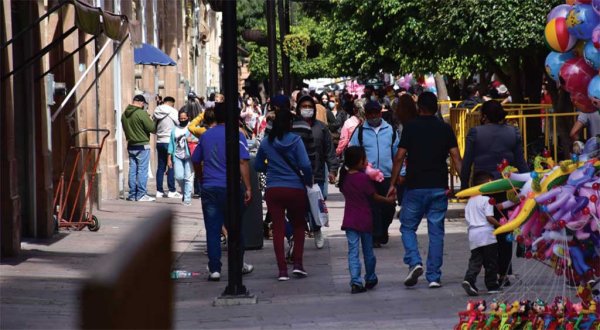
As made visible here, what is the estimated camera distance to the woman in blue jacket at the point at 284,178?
10.9 m

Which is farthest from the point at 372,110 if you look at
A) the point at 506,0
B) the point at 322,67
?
the point at 322,67

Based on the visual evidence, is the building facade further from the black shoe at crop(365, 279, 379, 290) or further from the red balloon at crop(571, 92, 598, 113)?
the red balloon at crop(571, 92, 598, 113)

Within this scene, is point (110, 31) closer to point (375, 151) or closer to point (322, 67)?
point (375, 151)

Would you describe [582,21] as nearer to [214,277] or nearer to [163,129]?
[214,277]

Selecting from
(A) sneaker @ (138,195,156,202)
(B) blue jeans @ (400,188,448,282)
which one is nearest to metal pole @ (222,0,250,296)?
(B) blue jeans @ (400,188,448,282)

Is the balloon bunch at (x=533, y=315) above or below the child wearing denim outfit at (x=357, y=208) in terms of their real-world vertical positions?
below

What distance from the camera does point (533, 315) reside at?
7402 mm

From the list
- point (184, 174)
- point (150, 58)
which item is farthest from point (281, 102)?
point (150, 58)

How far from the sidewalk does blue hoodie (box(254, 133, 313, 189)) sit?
89 cm

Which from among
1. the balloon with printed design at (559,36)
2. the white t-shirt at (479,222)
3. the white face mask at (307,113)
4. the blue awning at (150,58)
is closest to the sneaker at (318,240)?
the white face mask at (307,113)

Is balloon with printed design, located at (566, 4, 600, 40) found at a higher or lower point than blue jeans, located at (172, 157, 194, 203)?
higher

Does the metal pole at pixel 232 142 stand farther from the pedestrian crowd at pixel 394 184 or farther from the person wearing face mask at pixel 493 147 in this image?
the person wearing face mask at pixel 493 147

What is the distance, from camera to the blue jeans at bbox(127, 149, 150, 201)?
21.2 m

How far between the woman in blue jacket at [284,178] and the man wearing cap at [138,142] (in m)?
10.00
